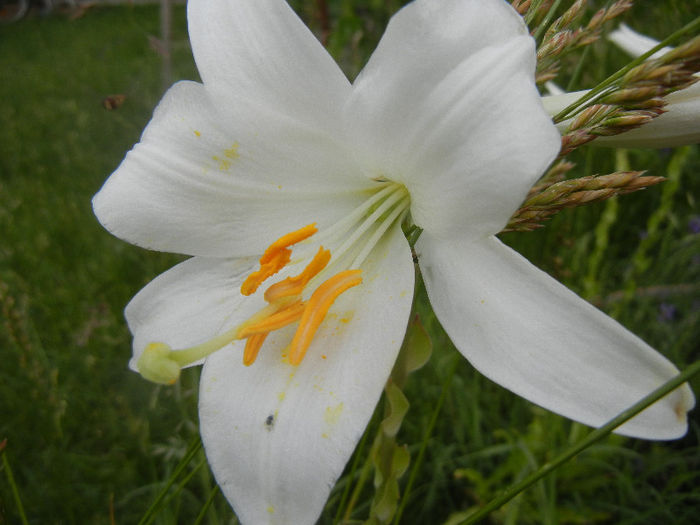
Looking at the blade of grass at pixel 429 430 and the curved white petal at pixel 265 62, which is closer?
the curved white petal at pixel 265 62

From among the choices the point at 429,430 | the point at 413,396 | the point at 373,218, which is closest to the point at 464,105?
the point at 373,218

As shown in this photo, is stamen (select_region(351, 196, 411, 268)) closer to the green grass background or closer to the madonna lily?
the madonna lily

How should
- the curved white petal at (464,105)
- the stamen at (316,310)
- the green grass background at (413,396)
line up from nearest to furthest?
the curved white petal at (464,105), the stamen at (316,310), the green grass background at (413,396)

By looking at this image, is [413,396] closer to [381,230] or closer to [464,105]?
[381,230]

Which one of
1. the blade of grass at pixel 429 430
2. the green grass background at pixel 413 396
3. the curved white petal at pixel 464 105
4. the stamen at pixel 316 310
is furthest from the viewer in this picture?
the green grass background at pixel 413 396

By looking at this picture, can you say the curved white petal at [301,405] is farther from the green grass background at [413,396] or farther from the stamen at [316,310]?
the green grass background at [413,396]

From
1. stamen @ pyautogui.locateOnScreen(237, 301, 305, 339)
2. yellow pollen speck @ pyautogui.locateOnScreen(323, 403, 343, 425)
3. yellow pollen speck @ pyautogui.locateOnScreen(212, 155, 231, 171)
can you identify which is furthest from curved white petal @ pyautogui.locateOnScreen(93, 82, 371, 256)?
yellow pollen speck @ pyautogui.locateOnScreen(323, 403, 343, 425)

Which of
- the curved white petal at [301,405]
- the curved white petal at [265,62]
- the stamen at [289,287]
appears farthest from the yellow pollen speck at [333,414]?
the curved white petal at [265,62]
